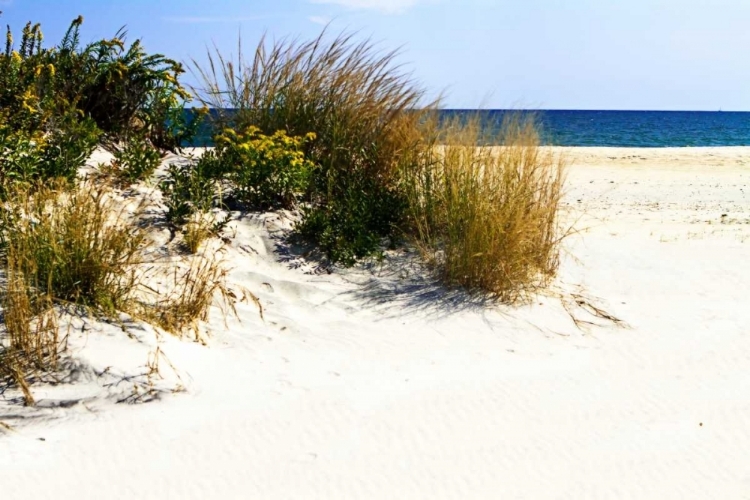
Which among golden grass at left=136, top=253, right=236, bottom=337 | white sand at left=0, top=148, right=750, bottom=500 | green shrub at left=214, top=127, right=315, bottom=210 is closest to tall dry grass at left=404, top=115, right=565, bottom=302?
white sand at left=0, top=148, right=750, bottom=500

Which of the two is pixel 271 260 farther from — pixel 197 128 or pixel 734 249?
pixel 734 249

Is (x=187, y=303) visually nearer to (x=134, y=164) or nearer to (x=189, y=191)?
(x=189, y=191)

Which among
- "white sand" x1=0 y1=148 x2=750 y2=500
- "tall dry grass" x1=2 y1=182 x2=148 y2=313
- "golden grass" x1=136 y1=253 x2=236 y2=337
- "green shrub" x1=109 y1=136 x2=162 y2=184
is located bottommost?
"white sand" x1=0 y1=148 x2=750 y2=500

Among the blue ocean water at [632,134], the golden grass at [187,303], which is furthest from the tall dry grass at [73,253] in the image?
the blue ocean water at [632,134]

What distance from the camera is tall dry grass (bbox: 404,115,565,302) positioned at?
203 inches

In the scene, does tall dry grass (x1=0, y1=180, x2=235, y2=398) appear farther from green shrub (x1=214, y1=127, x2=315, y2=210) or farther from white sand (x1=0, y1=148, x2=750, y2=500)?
green shrub (x1=214, y1=127, x2=315, y2=210)

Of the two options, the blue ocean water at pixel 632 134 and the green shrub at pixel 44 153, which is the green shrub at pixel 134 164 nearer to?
the green shrub at pixel 44 153

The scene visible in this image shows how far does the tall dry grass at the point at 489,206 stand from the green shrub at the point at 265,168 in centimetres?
98

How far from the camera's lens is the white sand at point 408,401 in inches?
121

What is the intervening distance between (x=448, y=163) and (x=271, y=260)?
163 centimetres

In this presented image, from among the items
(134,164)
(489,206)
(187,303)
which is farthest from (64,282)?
(489,206)

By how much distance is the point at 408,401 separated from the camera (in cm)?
378

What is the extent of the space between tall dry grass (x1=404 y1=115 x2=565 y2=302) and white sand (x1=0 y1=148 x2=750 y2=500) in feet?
0.89

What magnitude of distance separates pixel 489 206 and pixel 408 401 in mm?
1990
